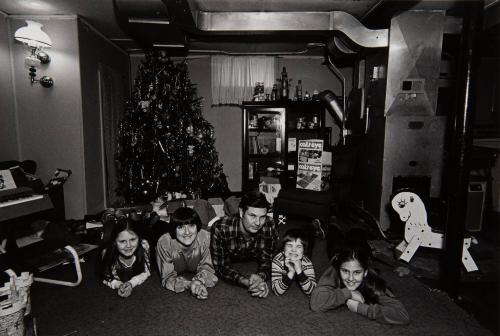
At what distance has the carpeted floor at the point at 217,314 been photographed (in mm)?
2082

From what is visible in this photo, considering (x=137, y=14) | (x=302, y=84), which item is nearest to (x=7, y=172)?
(x=137, y=14)

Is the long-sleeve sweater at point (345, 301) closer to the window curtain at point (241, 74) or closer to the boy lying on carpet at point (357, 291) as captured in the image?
the boy lying on carpet at point (357, 291)

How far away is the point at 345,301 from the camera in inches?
86.5

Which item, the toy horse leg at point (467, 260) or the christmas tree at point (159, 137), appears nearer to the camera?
the toy horse leg at point (467, 260)

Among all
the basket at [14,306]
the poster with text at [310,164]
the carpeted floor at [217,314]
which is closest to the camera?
the basket at [14,306]

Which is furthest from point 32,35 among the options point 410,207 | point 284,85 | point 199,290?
point 410,207

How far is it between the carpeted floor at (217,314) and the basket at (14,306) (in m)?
0.24

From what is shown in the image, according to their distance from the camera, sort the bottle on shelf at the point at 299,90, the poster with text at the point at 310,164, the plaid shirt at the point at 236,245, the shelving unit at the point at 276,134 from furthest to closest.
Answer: the bottle on shelf at the point at 299,90 → the shelving unit at the point at 276,134 → the poster with text at the point at 310,164 → the plaid shirt at the point at 236,245

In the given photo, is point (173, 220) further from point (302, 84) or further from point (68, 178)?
point (302, 84)

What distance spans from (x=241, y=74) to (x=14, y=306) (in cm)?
517

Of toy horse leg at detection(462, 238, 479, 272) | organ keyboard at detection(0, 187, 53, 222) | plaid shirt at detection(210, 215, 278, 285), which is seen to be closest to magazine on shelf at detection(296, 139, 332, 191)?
toy horse leg at detection(462, 238, 479, 272)

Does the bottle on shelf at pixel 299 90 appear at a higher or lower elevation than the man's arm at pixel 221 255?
higher

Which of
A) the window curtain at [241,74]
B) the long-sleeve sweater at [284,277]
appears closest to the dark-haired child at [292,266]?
the long-sleeve sweater at [284,277]

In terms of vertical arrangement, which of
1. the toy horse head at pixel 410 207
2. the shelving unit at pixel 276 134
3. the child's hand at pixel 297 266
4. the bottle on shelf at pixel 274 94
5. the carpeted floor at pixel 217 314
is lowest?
the carpeted floor at pixel 217 314
